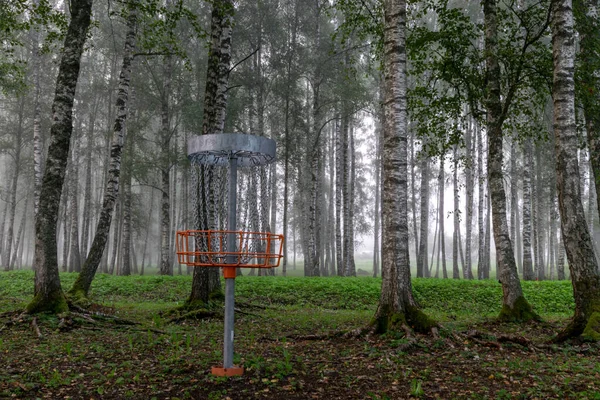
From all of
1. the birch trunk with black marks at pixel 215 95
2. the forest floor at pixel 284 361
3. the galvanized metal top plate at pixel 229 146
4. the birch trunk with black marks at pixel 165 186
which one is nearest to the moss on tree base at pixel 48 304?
the forest floor at pixel 284 361

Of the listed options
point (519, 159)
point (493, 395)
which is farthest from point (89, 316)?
point (519, 159)

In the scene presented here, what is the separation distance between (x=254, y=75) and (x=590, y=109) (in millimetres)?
17949

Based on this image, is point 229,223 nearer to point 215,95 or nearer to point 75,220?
point 215,95

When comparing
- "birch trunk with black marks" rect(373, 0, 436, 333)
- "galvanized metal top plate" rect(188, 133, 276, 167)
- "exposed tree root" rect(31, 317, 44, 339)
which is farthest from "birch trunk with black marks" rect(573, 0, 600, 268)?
"exposed tree root" rect(31, 317, 44, 339)

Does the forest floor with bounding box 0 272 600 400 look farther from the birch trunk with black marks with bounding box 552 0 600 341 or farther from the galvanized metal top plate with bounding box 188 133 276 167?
the galvanized metal top plate with bounding box 188 133 276 167

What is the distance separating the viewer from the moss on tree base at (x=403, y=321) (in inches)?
292

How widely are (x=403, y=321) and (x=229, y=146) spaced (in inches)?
174

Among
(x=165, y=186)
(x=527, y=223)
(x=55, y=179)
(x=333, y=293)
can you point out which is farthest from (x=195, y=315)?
(x=527, y=223)

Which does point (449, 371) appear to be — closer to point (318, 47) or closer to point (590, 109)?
point (590, 109)

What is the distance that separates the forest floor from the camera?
196 inches

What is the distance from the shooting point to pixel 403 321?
7.45 metres

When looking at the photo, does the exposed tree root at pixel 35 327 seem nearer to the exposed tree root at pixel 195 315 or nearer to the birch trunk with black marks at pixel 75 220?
the exposed tree root at pixel 195 315

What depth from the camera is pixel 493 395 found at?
480 centimetres

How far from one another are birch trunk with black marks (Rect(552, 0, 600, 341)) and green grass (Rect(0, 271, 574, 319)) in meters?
6.51
